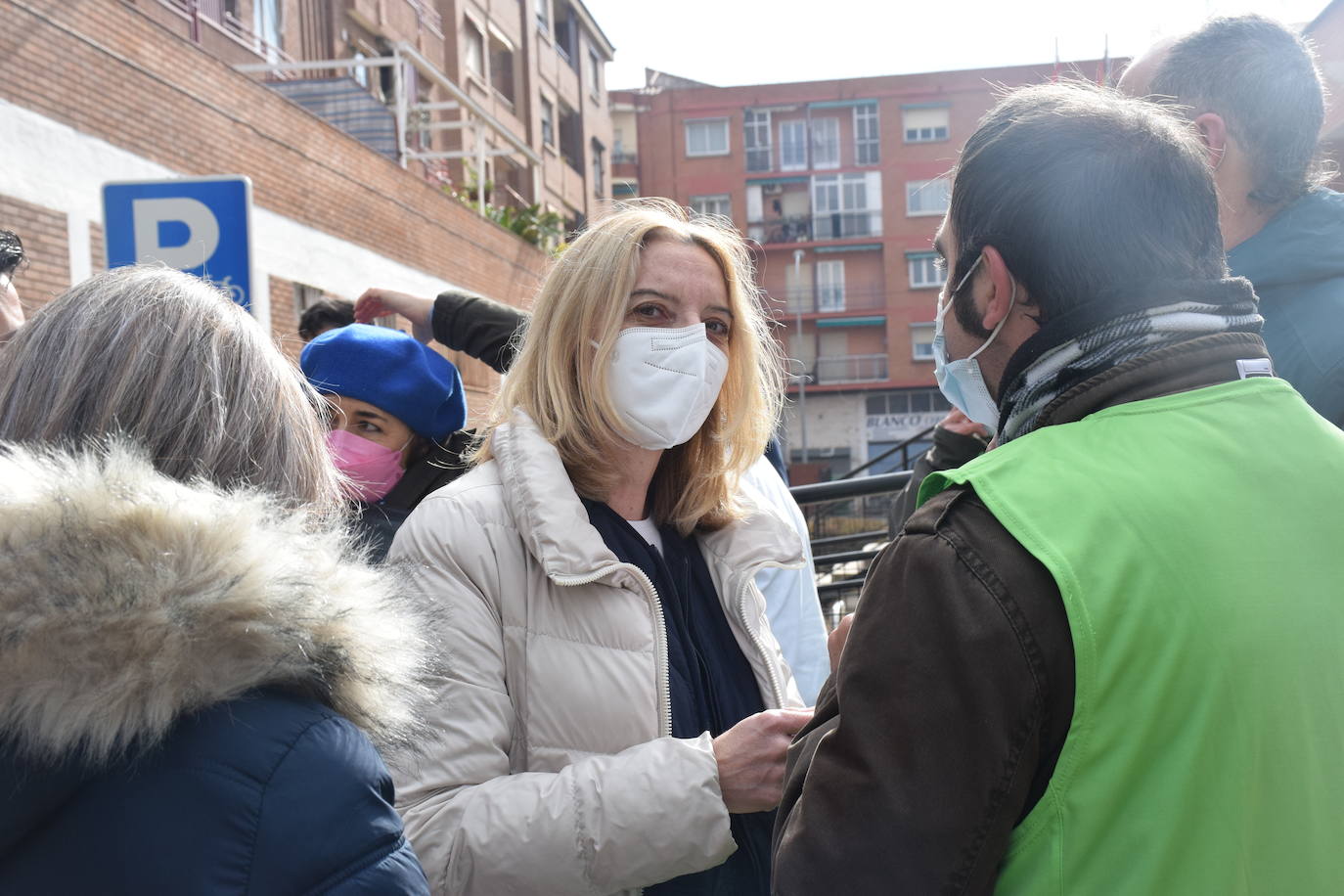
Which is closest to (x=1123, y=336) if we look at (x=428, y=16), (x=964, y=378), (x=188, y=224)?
(x=964, y=378)

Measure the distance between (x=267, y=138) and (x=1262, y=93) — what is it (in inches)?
488

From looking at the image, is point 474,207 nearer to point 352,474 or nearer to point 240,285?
point 240,285

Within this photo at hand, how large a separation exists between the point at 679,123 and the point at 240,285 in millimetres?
49107

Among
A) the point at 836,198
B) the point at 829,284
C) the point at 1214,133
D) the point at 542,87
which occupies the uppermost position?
the point at 542,87

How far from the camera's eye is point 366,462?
339cm

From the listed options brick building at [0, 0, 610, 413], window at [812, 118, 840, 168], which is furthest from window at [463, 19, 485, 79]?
window at [812, 118, 840, 168]

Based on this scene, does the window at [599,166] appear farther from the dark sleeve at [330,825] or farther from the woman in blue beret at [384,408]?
the dark sleeve at [330,825]

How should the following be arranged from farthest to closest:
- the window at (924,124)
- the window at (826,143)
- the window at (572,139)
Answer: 1. the window at (826,143)
2. the window at (924,124)
3. the window at (572,139)

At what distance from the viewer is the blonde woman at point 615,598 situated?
2.02 m

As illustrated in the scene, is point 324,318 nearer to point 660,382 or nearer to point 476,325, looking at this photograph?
point 476,325

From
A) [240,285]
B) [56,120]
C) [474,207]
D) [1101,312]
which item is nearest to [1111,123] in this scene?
[1101,312]

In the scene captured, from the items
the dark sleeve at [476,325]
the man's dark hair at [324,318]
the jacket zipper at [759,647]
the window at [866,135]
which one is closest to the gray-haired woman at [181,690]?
the jacket zipper at [759,647]

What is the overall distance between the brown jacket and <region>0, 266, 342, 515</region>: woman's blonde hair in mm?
772

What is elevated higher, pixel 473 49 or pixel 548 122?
pixel 473 49
